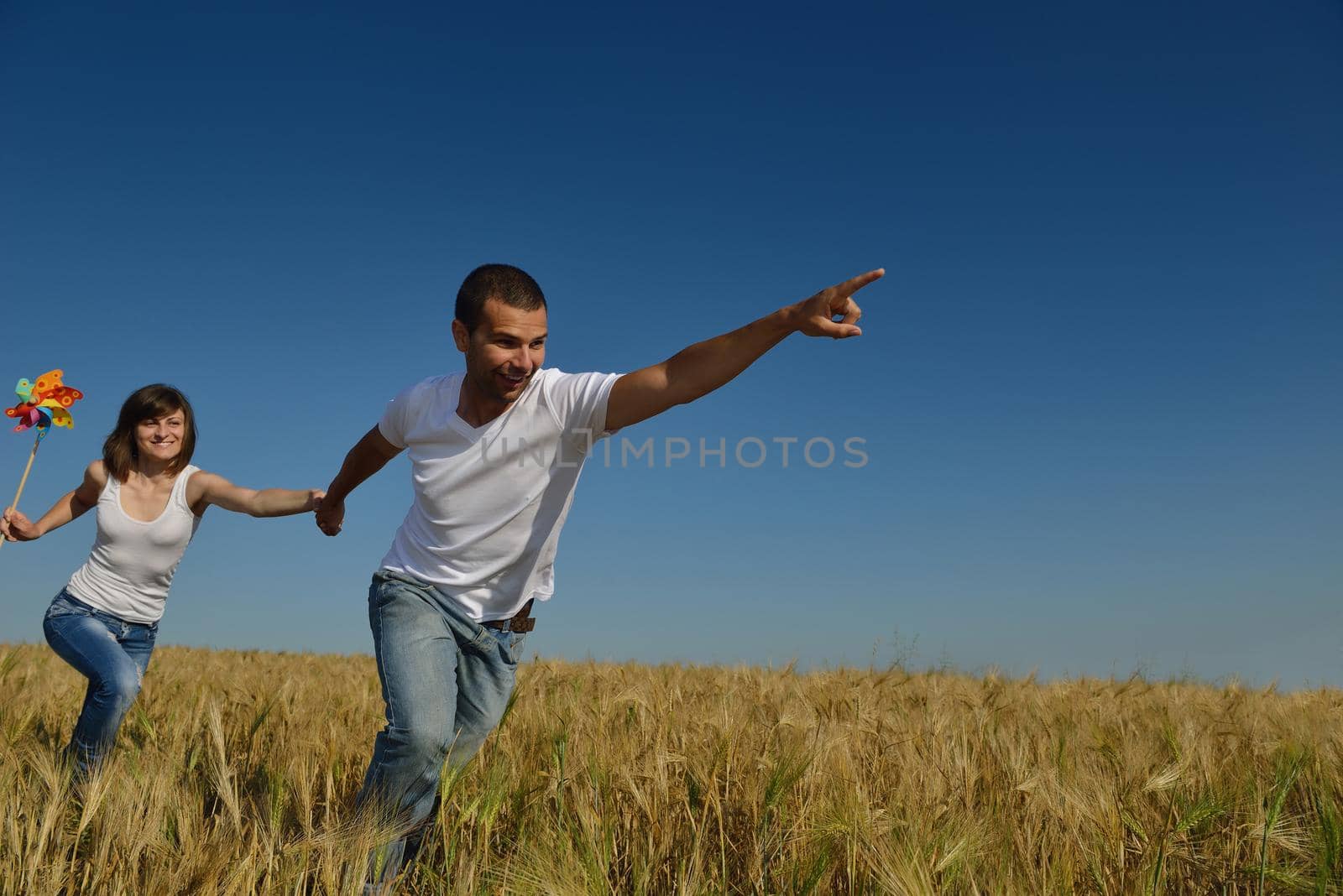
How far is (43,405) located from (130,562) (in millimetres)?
2097

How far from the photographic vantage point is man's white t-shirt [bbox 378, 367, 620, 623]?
3.25 metres

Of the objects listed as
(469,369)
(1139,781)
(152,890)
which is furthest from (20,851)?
(1139,781)

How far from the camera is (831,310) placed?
276cm

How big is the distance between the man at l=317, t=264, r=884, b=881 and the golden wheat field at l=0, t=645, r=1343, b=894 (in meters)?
0.21

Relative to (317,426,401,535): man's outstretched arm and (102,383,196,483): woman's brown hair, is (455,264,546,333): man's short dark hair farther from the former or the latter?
(102,383,196,483): woman's brown hair

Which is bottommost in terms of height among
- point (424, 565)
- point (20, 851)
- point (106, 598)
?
point (20, 851)

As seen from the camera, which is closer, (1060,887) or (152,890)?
(152,890)

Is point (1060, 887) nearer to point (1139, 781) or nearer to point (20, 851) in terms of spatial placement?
point (1139, 781)

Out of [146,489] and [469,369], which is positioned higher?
[469,369]

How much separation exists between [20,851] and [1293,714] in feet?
21.3

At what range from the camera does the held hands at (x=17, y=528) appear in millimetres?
5129

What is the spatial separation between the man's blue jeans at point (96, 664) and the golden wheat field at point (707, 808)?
0.23 metres

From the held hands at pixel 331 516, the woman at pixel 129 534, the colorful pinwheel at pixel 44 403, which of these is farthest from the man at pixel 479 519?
the colorful pinwheel at pixel 44 403

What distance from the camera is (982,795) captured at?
3461 millimetres
